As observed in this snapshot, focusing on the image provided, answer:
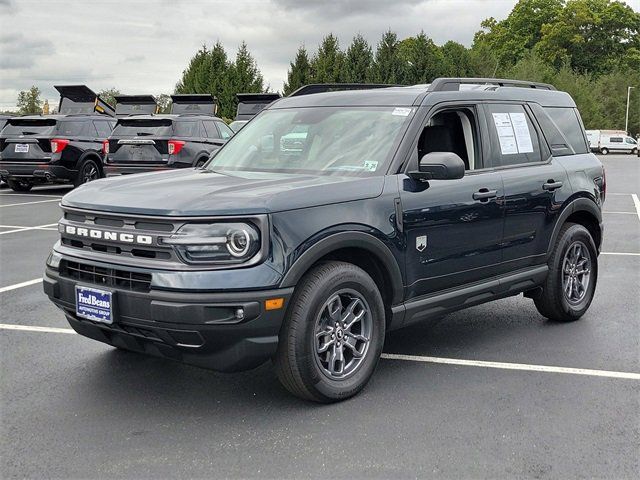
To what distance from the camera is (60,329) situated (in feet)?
19.6

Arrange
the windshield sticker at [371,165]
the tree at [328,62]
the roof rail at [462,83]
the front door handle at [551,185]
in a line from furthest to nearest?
the tree at [328,62], the front door handle at [551,185], the roof rail at [462,83], the windshield sticker at [371,165]

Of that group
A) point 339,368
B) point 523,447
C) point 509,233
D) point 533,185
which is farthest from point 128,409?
point 533,185

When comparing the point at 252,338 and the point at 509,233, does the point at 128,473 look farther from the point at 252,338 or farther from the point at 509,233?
the point at 509,233

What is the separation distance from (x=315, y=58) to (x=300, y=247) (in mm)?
59333

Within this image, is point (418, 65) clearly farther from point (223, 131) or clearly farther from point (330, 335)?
point (330, 335)

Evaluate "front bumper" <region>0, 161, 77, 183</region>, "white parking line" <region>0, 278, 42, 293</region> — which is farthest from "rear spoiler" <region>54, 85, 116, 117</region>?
"white parking line" <region>0, 278, 42, 293</region>

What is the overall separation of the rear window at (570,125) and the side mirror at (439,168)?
1969mm

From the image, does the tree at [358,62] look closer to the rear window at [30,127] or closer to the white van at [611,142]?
A: the white van at [611,142]

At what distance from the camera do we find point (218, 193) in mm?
4191

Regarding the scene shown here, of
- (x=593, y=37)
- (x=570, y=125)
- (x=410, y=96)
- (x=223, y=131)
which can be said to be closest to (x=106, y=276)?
(x=410, y=96)

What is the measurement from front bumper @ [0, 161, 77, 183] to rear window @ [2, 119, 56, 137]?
30.5 inches

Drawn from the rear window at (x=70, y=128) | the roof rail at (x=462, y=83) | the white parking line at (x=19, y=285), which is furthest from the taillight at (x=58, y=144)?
the roof rail at (x=462, y=83)

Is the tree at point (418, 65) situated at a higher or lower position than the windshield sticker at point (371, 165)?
higher

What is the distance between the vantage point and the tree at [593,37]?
297ft
